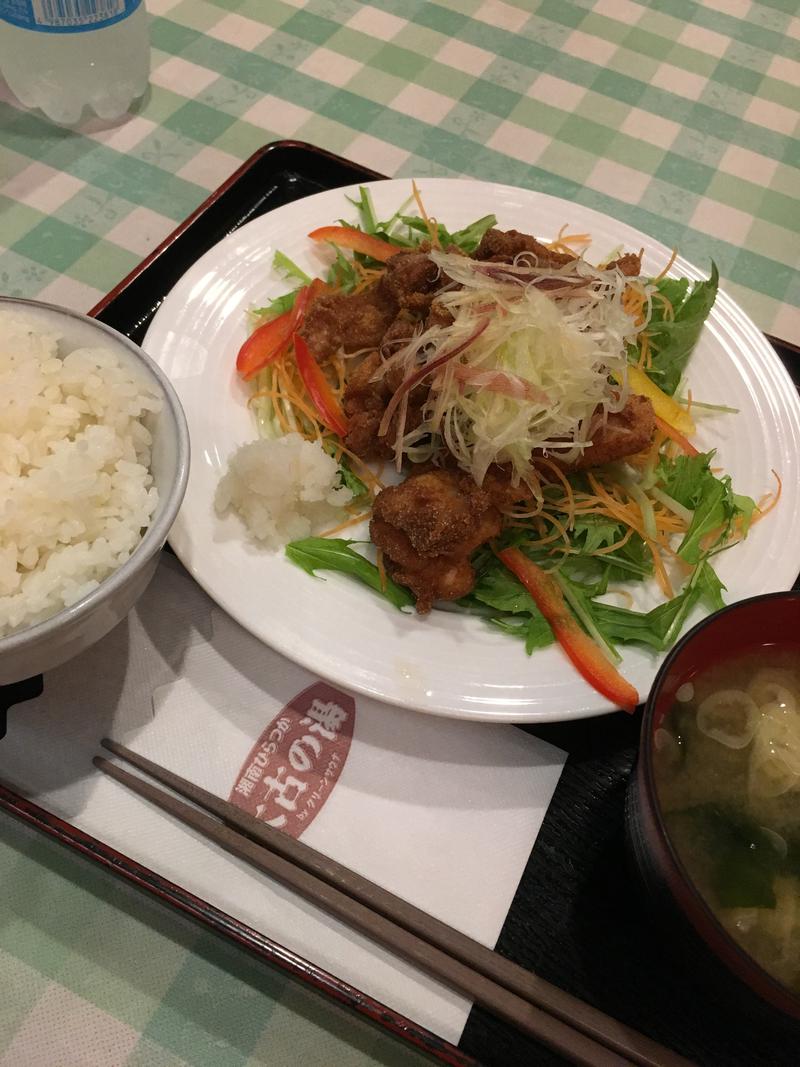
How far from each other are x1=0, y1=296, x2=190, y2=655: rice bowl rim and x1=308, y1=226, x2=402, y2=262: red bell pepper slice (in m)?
1.01

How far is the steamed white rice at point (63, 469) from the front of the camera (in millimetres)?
1353

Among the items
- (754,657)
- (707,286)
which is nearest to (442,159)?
(707,286)

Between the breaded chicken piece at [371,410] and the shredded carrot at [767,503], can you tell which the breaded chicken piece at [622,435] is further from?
the breaded chicken piece at [371,410]

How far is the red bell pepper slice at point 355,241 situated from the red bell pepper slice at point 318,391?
1.33ft

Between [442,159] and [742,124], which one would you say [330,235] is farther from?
[742,124]

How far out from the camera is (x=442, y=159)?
3174mm

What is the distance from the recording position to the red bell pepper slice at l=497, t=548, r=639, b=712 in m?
1.67

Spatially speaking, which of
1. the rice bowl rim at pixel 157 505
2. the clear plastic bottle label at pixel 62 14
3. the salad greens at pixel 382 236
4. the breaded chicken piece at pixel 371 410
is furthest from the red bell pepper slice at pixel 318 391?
the clear plastic bottle label at pixel 62 14

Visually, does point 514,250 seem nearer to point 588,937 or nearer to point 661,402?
point 661,402

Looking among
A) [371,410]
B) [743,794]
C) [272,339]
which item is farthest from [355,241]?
[743,794]

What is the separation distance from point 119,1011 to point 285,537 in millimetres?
1006

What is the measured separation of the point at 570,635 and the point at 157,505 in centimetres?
94

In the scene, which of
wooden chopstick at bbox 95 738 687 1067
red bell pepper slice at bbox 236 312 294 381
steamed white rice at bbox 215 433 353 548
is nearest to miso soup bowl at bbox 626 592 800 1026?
wooden chopstick at bbox 95 738 687 1067

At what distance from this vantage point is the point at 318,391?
220cm
